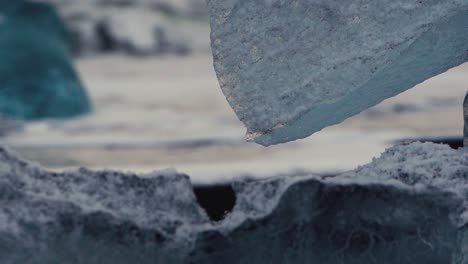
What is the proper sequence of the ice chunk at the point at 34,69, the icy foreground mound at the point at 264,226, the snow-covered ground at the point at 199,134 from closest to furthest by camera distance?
the icy foreground mound at the point at 264,226
the snow-covered ground at the point at 199,134
the ice chunk at the point at 34,69

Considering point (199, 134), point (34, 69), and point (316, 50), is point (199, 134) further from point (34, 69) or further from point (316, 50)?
point (316, 50)

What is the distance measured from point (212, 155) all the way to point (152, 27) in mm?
3577

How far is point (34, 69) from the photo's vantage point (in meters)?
3.45

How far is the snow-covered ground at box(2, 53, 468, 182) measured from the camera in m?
2.17

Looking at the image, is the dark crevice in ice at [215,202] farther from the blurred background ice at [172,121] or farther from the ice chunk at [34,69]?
the ice chunk at [34,69]

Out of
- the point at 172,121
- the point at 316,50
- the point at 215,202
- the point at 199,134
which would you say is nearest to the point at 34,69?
the point at 172,121

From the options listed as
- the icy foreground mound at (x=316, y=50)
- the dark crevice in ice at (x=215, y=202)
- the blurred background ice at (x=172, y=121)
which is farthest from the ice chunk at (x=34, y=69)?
the icy foreground mound at (x=316, y=50)

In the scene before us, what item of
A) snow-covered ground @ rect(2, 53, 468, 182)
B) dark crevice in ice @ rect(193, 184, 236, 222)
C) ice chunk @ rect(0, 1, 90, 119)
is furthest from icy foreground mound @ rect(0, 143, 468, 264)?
ice chunk @ rect(0, 1, 90, 119)

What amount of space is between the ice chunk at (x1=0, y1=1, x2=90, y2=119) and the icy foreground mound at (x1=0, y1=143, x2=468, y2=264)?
2.75m

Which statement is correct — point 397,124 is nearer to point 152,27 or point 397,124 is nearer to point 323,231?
point 323,231

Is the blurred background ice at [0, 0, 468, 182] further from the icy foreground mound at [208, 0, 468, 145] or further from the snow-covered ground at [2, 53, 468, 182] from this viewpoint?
the icy foreground mound at [208, 0, 468, 145]

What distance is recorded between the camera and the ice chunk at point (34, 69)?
3.34 metres

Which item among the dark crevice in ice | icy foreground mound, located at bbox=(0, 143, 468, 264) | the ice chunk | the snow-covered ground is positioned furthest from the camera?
the ice chunk

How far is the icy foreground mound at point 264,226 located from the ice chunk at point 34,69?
275 cm
